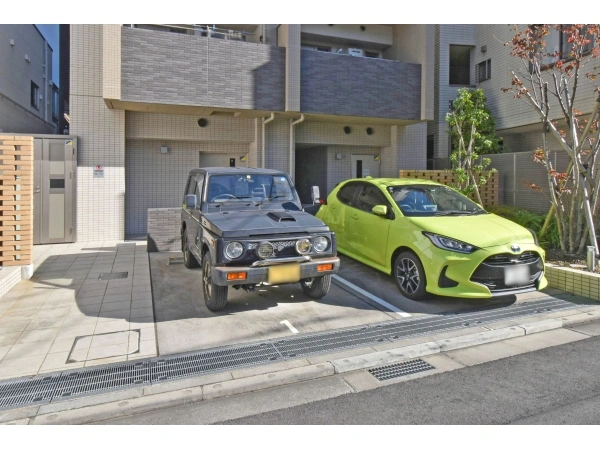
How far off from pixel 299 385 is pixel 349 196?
433 cm

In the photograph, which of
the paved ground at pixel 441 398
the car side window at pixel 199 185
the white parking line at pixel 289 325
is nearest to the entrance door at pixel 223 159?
the car side window at pixel 199 185

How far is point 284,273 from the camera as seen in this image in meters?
4.58

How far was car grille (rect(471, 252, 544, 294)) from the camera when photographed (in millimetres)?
4934

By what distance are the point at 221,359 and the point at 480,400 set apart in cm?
223

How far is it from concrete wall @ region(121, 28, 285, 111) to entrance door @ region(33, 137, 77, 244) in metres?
2.05

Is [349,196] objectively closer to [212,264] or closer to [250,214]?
[250,214]

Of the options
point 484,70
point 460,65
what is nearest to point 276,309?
point 484,70

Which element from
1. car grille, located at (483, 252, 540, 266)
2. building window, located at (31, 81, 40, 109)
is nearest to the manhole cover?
car grille, located at (483, 252, 540, 266)

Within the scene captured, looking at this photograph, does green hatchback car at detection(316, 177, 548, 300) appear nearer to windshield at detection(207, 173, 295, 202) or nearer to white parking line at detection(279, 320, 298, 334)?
windshield at detection(207, 173, 295, 202)

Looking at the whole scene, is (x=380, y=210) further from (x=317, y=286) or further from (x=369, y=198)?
(x=317, y=286)

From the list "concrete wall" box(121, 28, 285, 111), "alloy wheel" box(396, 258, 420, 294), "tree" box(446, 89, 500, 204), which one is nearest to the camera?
"alloy wheel" box(396, 258, 420, 294)

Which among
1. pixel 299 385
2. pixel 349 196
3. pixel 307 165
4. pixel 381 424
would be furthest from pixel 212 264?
pixel 307 165

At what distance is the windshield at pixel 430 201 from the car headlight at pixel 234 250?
2.55 m

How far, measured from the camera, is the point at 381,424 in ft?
9.50
